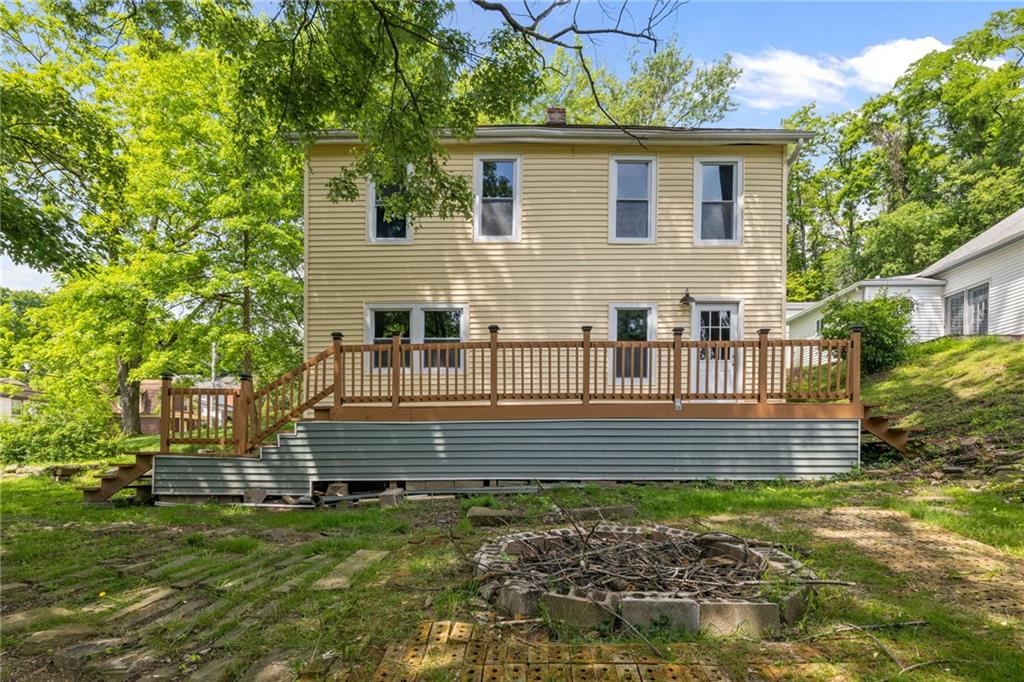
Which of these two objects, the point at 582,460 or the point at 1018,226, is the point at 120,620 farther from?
the point at 1018,226

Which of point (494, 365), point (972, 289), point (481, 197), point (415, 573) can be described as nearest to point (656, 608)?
point (415, 573)

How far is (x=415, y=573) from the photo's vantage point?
4227mm

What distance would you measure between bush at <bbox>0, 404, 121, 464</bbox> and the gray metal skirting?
7.23 meters

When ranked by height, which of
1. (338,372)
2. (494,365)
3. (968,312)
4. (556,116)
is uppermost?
(556,116)

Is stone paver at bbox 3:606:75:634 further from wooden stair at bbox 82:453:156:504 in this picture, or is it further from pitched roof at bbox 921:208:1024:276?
pitched roof at bbox 921:208:1024:276

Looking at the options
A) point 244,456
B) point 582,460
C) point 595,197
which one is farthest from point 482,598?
point 595,197

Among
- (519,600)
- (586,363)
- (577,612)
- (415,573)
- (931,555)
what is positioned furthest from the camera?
(586,363)

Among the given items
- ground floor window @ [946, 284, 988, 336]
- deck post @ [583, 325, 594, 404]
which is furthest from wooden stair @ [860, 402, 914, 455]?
ground floor window @ [946, 284, 988, 336]

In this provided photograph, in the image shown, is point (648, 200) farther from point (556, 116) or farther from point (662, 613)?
point (662, 613)

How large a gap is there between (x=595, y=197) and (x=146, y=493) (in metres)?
9.38

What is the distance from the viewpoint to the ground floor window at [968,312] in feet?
56.1

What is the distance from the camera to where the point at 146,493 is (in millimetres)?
8055

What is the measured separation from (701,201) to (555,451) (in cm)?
589

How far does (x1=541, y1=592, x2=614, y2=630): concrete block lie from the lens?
304cm
